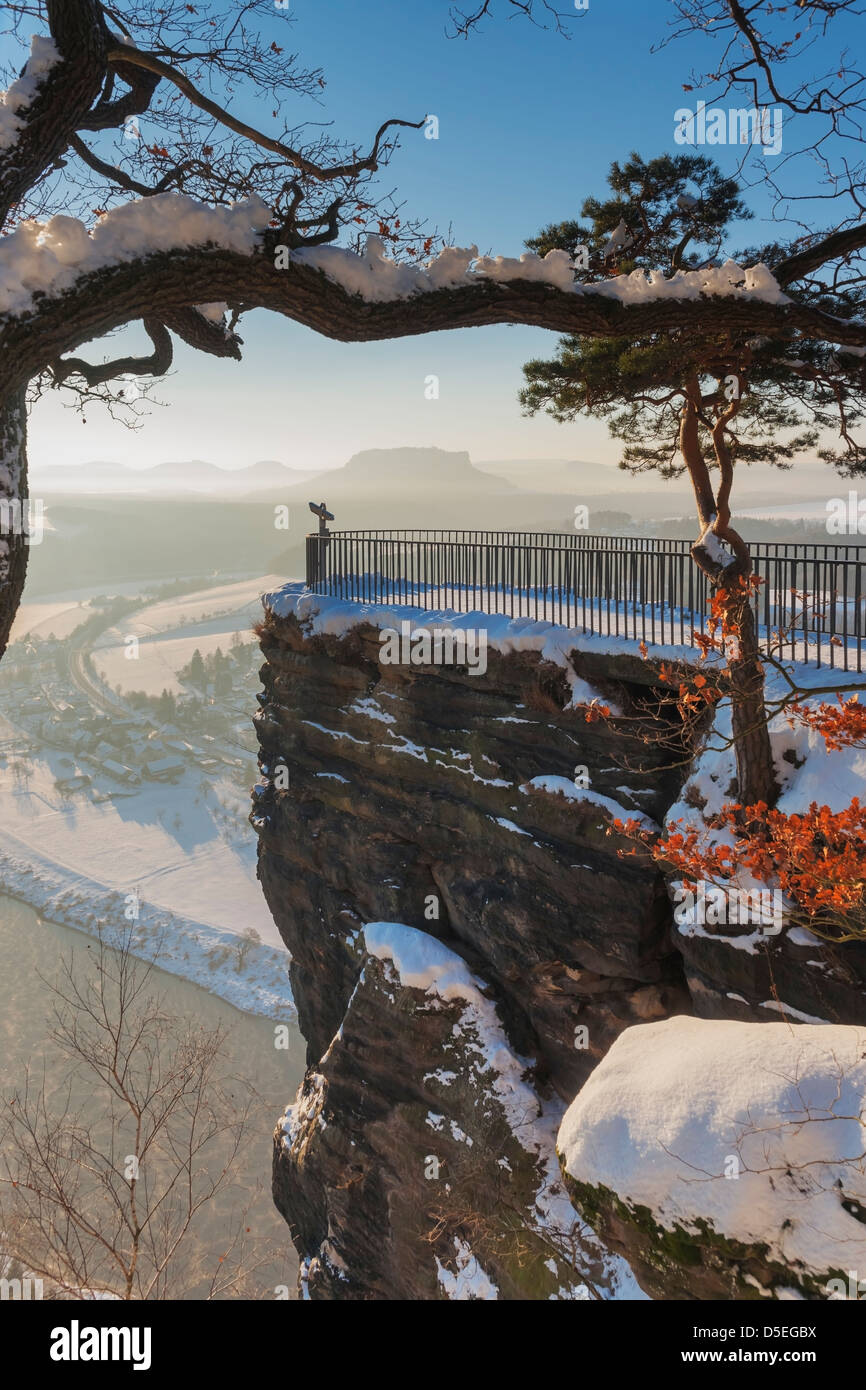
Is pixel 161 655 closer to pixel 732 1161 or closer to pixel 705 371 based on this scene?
pixel 705 371

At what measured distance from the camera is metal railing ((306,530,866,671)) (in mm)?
13695

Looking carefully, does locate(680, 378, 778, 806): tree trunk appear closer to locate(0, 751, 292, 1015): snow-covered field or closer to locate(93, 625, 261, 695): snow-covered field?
locate(0, 751, 292, 1015): snow-covered field

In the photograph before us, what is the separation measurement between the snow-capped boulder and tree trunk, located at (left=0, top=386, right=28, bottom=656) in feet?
15.0

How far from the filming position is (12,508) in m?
3.39

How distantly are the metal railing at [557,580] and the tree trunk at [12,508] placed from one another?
34.1 feet

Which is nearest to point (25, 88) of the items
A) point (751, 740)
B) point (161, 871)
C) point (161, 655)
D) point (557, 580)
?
point (751, 740)

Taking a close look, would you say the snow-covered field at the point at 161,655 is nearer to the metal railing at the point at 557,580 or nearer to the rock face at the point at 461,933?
the metal railing at the point at 557,580

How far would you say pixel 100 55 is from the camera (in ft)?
13.2

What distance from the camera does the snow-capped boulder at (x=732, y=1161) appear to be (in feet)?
13.0

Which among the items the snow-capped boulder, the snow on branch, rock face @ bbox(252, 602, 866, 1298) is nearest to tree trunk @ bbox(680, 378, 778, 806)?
rock face @ bbox(252, 602, 866, 1298)

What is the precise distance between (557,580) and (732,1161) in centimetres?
1239

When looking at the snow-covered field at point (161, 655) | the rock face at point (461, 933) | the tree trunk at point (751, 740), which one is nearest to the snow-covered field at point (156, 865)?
the snow-covered field at point (161, 655)

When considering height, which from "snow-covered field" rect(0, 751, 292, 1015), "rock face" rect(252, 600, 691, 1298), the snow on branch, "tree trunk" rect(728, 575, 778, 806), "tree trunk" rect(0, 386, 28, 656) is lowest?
"snow-covered field" rect(0, 751, 292, 1015)

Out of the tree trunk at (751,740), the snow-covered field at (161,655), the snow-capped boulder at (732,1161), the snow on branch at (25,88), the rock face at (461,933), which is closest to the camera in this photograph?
the snow on branch at (25,88)
